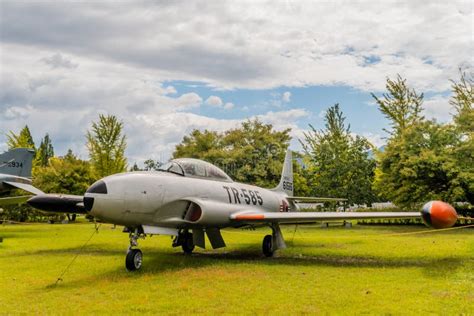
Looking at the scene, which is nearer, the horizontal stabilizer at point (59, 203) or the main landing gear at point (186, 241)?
the horizontal stabilizer at point (59, 203)

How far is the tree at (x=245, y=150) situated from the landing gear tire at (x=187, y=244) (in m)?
21.0

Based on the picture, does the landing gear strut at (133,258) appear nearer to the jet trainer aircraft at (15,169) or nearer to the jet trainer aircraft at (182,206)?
the jet trainer aircraft at (182,206)

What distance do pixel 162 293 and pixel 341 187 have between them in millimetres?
34937

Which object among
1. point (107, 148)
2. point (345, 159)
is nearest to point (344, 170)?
point (345, 159)

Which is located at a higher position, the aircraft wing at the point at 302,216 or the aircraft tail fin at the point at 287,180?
the aircraft tail fin at the point at 287,180

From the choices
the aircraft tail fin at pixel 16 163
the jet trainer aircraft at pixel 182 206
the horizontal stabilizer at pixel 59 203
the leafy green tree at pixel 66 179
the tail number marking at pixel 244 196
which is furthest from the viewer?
the leafy green tree at pixel 66 179

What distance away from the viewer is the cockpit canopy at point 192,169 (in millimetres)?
12765

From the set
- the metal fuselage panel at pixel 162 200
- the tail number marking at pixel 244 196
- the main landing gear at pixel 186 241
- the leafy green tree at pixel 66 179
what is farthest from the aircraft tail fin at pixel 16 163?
the metal fuselage panel at pixel 162 200

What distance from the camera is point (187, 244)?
49.4ft

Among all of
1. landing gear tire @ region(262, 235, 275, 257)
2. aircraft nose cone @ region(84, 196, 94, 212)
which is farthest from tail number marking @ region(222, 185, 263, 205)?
aircraft nose cone @ region(84, 196, 94, 212)

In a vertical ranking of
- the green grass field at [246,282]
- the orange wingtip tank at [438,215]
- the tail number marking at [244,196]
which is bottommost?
the green grass field at [246,282]

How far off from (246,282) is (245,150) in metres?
28.3

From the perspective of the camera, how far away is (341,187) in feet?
136

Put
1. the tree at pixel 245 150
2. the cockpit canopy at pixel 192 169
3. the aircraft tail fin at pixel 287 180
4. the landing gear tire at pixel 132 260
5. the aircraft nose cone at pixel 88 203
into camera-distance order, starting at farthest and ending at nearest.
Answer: the tree at pixel 245 150, the aircraft tail fin at pixel 287 180, the cockpit canopy at pixel 192 169, the landing gear tire at pixel 132 260, the aircraft nose cone at pixel 88 203
